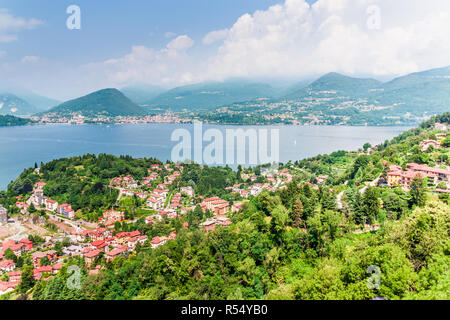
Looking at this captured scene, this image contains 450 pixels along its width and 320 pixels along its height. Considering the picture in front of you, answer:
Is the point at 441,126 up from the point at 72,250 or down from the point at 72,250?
up

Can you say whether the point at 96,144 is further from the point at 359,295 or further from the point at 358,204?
the point at 359,295

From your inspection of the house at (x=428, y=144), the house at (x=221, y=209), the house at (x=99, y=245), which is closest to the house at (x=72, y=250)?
the house at (x=99, y=245)

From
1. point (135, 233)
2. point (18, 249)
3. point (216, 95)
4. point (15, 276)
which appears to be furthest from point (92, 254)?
point (216, 95)

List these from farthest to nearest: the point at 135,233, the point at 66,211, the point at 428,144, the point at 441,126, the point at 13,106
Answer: the point at 13,106, the point at 441,126, the point at 66,211, the point at 428,144, the point at 135,233

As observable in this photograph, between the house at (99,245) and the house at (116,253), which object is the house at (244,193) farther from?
the house at (99,245)

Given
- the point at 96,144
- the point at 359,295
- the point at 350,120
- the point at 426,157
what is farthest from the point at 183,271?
the point at 350,120

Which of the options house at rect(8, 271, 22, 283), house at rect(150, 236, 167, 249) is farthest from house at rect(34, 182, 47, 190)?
house at rect(150, 236, 167, 249)

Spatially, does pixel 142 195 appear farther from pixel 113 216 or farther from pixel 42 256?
pixel 42 256
